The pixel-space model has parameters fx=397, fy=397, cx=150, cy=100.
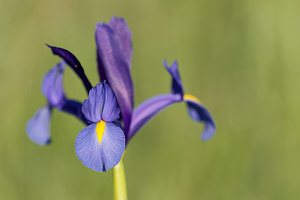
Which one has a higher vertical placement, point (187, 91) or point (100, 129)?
point (187, 91)

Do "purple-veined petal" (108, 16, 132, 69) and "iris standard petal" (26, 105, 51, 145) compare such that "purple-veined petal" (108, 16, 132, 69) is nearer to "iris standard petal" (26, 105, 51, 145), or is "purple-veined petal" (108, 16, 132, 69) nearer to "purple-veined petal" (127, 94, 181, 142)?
"purple-veined petal" (127, 94, 181, 142)

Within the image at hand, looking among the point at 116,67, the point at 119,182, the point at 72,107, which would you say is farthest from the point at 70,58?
the point at 119,182

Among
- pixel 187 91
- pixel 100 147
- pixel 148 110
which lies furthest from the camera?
pixel 187 91

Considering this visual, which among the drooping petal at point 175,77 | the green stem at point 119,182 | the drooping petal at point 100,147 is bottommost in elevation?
the green stem at point 119,182

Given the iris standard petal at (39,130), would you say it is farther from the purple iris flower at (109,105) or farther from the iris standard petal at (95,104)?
the iris standard petal at (95,104)

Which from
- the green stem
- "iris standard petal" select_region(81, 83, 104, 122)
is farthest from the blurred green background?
"iris standard petal" select_region(81, 83, 104, 122)

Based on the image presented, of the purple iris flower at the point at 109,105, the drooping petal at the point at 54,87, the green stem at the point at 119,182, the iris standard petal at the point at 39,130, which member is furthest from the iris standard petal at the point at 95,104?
the iris standard petal at the point at 39,130

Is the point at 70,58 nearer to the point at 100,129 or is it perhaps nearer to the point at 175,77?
the point at 100,129
